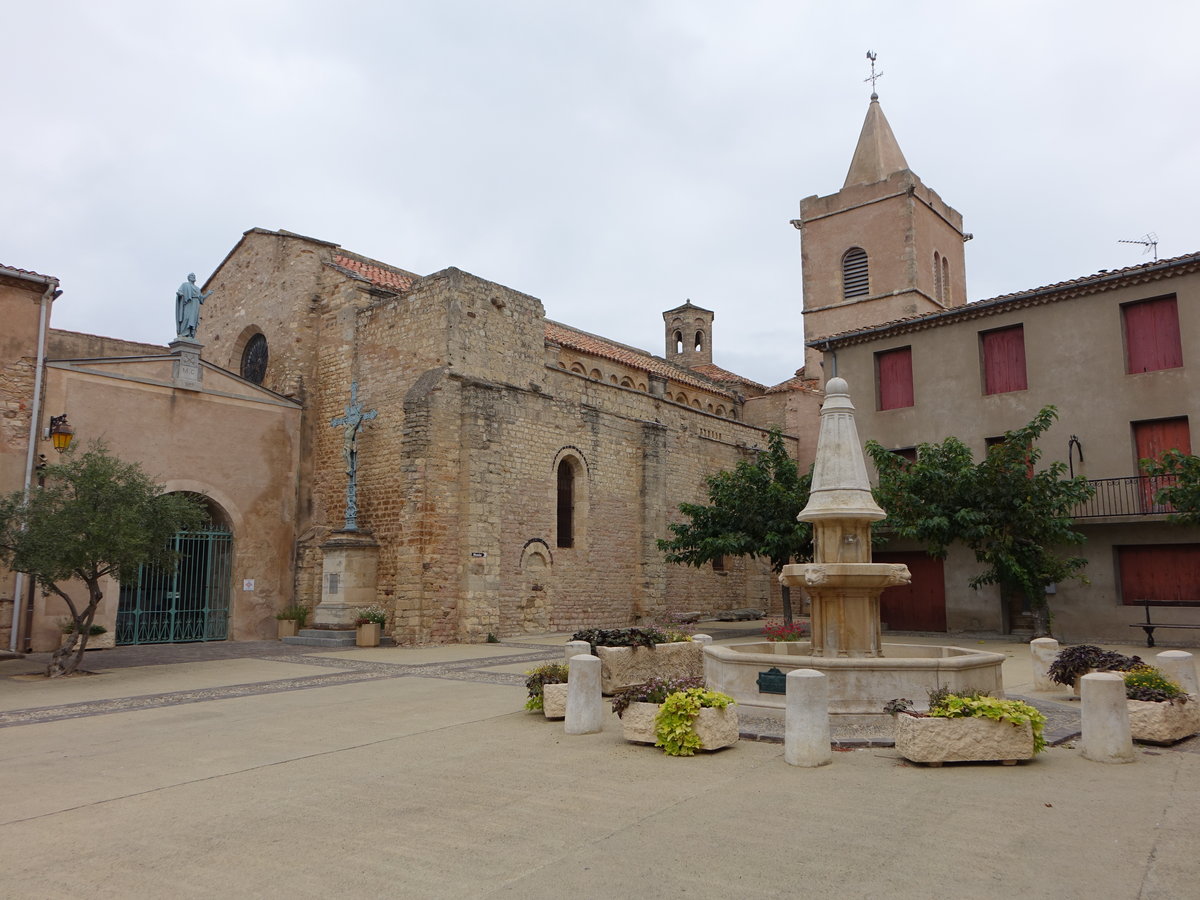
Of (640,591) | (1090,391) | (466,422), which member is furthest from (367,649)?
(1090,391)

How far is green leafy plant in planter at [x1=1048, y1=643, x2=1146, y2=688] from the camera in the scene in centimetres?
818

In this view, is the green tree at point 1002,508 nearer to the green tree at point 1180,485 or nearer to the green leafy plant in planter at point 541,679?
the green tree at point 1180,485

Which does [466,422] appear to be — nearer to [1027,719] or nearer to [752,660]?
[752,660]

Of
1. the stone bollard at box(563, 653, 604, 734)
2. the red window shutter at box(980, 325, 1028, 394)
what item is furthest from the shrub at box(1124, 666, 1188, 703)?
the red window shutter at box(980, 325, 1028, 394)

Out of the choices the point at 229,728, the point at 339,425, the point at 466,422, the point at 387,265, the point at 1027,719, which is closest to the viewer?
the point at 1027,719

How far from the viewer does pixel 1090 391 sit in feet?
59.2

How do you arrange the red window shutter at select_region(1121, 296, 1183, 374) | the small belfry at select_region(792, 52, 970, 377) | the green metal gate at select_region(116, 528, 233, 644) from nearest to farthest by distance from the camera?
the red window shutter at select_region(1121, 296, 1183, 374) < the green metal gate at select_region(116, 528, 233, 644) < the small belfry at select_region(792, 52, 970, 377)

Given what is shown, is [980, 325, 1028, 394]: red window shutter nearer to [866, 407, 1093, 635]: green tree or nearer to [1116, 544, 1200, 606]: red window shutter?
[866, 407, 1093, 635]: green tree

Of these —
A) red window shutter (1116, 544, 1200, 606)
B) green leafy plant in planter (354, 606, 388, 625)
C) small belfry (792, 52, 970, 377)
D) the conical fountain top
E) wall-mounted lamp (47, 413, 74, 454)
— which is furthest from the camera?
small belfry (792, 52, 970, 377)

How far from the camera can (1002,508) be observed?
16859mm

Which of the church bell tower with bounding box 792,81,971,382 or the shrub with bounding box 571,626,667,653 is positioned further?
the church bell tower with bounding box 792,81,971,382

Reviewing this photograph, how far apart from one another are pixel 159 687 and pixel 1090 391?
17970 millimetres

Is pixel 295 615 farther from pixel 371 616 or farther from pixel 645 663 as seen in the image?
pixel 645 663

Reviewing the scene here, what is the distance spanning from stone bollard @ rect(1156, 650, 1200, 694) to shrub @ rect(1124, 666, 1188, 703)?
913 millimetres
